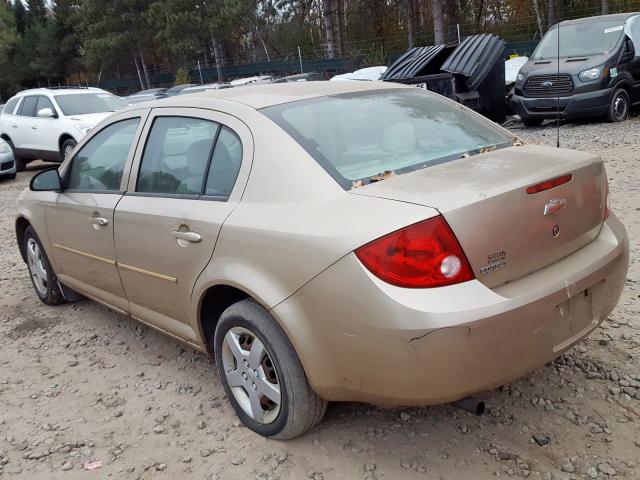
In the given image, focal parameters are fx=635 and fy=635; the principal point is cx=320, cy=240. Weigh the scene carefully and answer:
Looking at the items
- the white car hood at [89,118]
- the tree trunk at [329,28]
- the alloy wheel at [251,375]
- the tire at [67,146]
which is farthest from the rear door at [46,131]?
the tree trunk at [329,28]

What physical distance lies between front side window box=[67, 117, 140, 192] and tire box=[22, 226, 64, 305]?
921 millimetres

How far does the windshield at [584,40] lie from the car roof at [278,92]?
30.6 feet

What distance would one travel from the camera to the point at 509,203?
246 centimetres

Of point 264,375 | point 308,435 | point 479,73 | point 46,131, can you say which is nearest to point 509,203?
point 264,375

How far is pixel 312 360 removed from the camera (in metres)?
2.56

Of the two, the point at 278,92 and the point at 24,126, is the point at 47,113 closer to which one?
the point at 24,126

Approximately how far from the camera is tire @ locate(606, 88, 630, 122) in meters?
11.2

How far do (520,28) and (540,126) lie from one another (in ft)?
41.3

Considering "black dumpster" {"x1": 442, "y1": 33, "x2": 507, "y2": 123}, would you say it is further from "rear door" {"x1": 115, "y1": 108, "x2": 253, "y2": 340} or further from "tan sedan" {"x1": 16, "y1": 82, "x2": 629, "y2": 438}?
"rear door" {"x1": 115, "y1": 108, "x2": 253, "y2": 340}

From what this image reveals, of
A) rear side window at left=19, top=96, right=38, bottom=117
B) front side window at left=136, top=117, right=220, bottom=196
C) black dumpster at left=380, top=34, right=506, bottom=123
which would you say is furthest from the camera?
rear side window at left=19, top=96, right=38, bottom=117

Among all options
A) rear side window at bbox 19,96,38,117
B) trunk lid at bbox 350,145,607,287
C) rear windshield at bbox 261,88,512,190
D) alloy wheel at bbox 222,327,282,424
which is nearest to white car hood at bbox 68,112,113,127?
rear side window at bbox 19,96,38,117

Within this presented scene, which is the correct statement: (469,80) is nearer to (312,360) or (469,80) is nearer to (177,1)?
(312,360)

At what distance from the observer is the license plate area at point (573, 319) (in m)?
2.55

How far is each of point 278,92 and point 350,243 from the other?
130 cm
